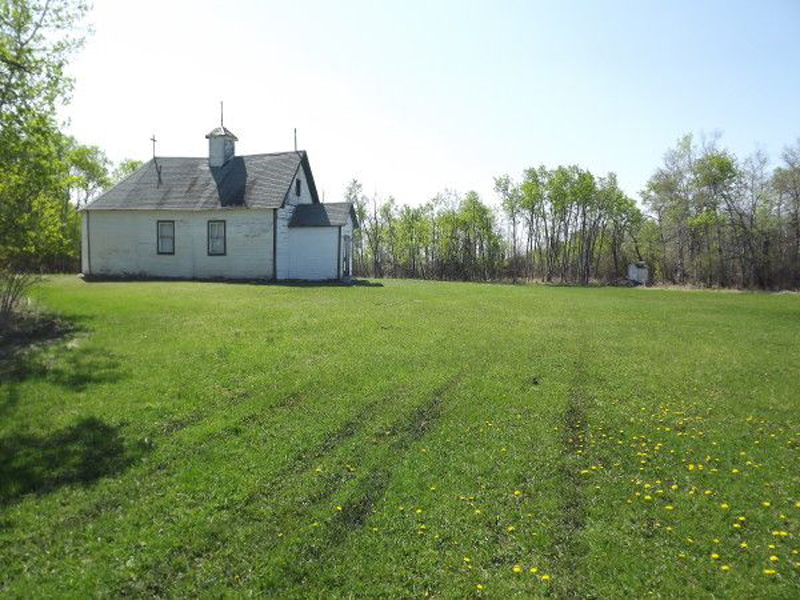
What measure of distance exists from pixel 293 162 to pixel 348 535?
26.9 meters

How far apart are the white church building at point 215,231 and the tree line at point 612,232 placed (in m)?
24.8

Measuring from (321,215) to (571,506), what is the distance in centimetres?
2479

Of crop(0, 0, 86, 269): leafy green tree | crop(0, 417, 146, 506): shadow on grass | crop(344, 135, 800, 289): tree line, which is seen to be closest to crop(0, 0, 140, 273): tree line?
crop(0, 0, 86, 269): leafy green tree

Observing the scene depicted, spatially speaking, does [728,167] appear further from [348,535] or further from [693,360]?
[348,535]

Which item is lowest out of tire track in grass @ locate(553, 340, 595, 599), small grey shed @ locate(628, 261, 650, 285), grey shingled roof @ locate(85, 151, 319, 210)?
tire track in grass @ locate(553, 340, 595, 599)

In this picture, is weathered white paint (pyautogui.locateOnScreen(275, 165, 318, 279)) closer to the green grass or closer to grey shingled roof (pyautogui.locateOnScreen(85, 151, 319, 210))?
grey shingled roof (pyautogui.locateOnScreen(85, 151, 319, 210))

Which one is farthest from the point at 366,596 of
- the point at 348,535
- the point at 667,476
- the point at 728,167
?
the point at 728,167

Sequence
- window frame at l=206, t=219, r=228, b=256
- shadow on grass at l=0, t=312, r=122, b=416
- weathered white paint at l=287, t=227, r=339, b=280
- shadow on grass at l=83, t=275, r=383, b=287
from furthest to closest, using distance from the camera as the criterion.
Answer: weathered white paint at l=287, t=227, r=339, b=280 < window frame at l=206, t=219, r=228, b=256 < shadow on grass at l=83, t=275, r=383, b=287 < shadow on grass at l=0, t=312, r=122, b=416

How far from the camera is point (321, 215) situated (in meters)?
28.0

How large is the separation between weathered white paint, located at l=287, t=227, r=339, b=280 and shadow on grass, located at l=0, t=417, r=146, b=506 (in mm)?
21652

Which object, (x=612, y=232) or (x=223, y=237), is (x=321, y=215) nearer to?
(x=223, y=237)

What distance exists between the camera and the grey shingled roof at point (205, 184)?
89.1 ft

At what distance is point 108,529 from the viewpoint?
429 cm

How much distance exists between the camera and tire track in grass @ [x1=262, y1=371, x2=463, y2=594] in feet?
12.6
